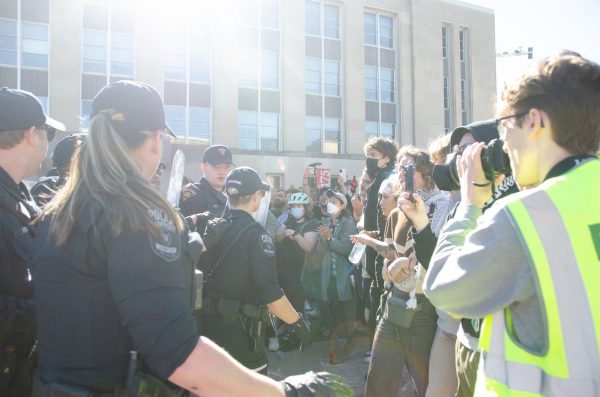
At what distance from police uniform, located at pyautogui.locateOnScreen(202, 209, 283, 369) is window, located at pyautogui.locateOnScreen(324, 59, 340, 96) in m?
22.2

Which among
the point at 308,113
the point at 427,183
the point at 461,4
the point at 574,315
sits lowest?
→ the point at 574,315

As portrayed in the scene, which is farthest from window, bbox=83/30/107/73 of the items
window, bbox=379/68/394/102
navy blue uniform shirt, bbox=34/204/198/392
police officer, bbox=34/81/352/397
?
navy blue uniform shirt, bbox=34/204/198/392

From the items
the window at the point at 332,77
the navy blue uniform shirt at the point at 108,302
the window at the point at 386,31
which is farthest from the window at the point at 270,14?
the navy blue uniform shirt at the point at 108,302

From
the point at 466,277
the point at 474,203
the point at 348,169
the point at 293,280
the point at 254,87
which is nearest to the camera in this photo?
the point at 466,277

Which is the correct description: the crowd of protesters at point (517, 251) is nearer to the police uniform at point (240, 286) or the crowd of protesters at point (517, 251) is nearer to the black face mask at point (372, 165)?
the police uniform at point (240, 286)

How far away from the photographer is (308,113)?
2420 centimetres

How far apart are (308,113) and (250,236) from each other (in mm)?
21480

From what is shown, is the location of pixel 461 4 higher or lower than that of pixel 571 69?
higher

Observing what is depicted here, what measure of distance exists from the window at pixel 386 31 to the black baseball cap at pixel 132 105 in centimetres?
2643

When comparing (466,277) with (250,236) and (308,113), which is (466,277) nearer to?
Answer: (250,236)

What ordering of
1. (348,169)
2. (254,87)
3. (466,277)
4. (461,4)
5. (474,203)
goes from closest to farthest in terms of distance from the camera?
1. (466,277)
2. (474,203)
3. (254,87)
4. (348,169)
5. (461,4)

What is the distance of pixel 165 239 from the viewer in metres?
1.43

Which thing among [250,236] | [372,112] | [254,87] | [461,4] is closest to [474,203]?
[250,236]

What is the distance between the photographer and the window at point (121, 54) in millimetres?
20812
